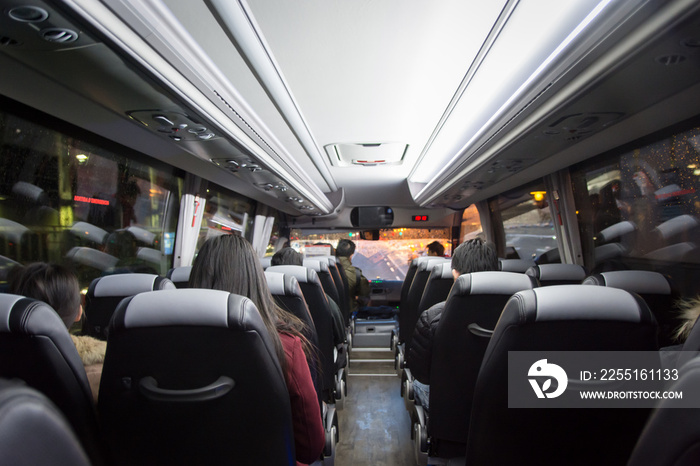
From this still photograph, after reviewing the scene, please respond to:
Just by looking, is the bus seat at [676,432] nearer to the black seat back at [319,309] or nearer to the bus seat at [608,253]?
the black seat back at [319,309]

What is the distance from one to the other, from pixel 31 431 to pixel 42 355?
0.40 meters

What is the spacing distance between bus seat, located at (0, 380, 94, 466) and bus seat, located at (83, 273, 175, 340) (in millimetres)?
1712

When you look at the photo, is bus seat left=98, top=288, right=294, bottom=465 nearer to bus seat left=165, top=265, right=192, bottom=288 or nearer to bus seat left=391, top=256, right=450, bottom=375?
bus seat left=165, top=265, right=192, bottom=288

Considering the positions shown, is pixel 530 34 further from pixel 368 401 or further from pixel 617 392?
pixel 368 401

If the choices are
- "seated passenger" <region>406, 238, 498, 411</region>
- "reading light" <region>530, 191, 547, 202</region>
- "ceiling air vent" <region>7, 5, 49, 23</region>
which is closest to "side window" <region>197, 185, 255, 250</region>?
"seated passenger" <region>406, 238, 498, 411</region>

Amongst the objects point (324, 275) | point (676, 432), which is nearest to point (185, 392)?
point (676, 432)

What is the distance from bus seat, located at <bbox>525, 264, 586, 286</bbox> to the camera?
10.8 feet

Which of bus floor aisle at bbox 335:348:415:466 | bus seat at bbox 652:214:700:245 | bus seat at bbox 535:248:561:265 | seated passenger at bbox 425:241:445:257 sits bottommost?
bus floor aisle at bbox 335:348:415:466

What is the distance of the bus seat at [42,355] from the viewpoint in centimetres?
108

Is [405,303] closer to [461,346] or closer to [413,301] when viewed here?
[413,301]

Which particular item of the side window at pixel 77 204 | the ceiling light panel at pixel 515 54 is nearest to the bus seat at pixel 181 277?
the side window at pixel 77 204

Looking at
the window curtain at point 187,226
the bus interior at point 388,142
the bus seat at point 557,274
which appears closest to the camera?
the bus interior at point 388,142

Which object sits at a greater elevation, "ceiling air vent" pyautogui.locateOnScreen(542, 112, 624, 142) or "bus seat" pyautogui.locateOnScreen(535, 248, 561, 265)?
"ceiling air vent" pyautogui.locateOnScreen(542, 112, 624, 142)

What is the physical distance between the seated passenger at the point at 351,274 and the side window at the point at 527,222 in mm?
2888
